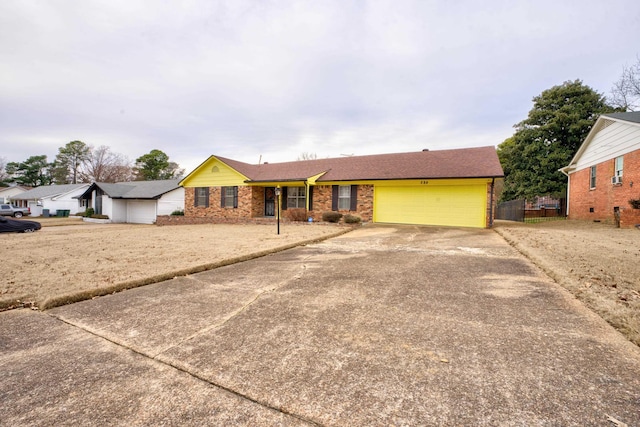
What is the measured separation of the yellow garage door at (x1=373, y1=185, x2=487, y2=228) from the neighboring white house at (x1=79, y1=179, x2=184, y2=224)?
1820 cm

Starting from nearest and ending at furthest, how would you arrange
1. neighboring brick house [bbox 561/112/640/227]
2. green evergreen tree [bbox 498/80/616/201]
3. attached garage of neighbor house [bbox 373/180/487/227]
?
neighboring brick house [bbox 561/112/640/227] → attached garage of neighbor house [bbox 373/180/487/227] → green evergreen tree [bbox 498/80/616/201]

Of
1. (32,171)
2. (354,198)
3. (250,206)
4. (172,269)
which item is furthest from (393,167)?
(32,171)

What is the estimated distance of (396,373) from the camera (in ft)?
6.64

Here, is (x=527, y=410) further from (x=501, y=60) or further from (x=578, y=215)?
(x=578, y=215)

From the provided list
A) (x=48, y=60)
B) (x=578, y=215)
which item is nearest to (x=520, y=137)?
(x=578, y=215)

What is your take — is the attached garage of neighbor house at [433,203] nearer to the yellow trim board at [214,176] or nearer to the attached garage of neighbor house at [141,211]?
the yellow trim board at [214,176]

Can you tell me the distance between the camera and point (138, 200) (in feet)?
88.4

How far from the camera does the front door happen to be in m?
19.8

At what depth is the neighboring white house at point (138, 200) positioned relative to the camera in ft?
81.8

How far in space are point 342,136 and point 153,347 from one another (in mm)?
28281

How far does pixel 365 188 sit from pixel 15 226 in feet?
62.2

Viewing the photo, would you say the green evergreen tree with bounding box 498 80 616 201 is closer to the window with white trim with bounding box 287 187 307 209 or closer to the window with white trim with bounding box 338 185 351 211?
the window with white trim with bounding box 338 185 351 211

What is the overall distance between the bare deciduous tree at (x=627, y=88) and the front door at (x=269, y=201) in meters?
24.7

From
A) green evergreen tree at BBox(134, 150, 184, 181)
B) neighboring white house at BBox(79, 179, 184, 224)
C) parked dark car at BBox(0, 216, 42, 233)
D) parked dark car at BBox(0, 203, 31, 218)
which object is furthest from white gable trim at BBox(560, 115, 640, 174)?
parked dark car at BBox(0, 203, 31, 218)
